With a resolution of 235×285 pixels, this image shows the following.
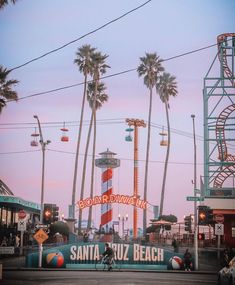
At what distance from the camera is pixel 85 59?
6312 cm

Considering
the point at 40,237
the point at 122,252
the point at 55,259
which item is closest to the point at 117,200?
the point at 122,252

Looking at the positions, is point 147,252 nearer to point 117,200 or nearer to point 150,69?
point 117,200

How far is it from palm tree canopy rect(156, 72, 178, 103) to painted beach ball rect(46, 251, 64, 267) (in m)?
39.1

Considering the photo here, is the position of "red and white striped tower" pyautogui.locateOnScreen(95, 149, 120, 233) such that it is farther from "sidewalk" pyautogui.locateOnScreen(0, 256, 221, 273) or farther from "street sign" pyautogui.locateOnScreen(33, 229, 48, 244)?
"street sign" pyautogui.locateOnScreen(33, 229, 48, 244)

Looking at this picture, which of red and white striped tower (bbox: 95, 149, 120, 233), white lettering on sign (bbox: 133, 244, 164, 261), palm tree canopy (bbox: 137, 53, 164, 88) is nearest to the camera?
white lettering on sign (bbox: 133, 244, 164, 261)

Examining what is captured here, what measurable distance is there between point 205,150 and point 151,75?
21.0 metres

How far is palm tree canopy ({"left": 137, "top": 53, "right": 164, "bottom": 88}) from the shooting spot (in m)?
67.4

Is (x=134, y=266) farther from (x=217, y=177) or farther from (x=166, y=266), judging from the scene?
(x=217, y=177)

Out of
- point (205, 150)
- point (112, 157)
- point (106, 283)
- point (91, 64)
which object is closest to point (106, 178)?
point (112, 157)

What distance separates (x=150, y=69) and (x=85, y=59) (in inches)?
349

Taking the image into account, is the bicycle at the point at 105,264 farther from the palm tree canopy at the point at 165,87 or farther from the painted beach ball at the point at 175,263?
the palm tree canopy at the point at 165,87

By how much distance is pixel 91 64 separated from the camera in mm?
62969

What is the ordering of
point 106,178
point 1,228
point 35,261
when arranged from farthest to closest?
point 106,178, point 1,228, point 35,261

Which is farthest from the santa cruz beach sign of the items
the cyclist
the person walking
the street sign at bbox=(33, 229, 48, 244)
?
the street sign at bbox=(33, 229, 48, 244)
